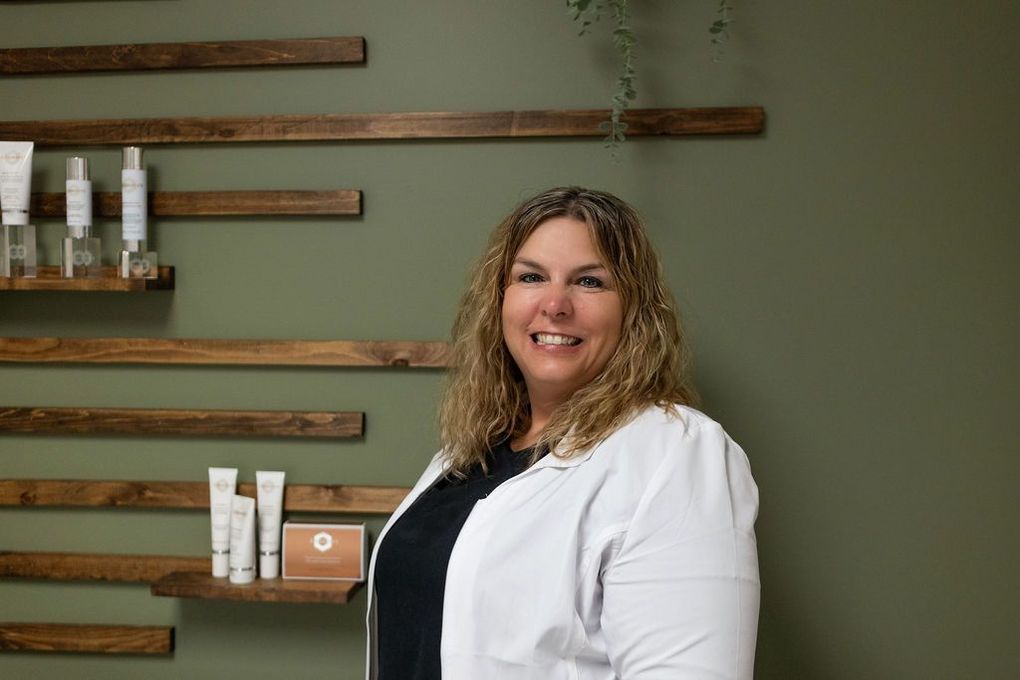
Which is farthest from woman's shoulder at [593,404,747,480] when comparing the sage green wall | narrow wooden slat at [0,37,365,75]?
narrow wooden slat at [0,37,365,75]

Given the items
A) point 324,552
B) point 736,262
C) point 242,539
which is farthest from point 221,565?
point 736,262

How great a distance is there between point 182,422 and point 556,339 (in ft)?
3.19

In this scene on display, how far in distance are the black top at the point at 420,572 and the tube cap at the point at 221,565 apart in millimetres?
536

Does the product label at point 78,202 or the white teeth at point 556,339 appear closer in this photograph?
the white teeth at point 556,339

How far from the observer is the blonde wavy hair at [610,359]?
4.70ft

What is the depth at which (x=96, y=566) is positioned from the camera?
2072 millimetres

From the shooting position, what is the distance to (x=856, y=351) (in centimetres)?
193

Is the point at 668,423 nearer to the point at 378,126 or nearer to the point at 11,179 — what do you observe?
the point at 378,126

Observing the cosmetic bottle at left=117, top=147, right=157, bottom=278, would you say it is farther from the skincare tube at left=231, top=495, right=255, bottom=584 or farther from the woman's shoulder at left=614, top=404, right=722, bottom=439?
the woman's shoulder at left=614, top=404, right=722, bottom=439

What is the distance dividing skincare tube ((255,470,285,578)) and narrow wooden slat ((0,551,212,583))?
0.49 ft

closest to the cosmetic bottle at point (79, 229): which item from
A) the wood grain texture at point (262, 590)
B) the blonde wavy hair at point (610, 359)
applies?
the wood grain texture at point (262, 590)

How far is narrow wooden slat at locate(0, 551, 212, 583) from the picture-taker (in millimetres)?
2051

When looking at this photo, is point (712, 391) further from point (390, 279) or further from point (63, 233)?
point (63, 233)

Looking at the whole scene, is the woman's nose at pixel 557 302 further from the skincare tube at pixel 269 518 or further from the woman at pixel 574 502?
the skincare tube at pixel 269 518
